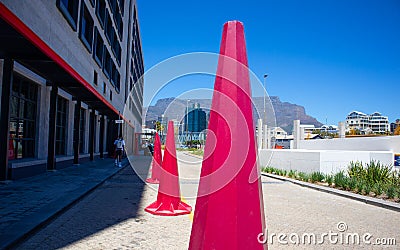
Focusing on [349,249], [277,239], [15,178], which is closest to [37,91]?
[15,178]

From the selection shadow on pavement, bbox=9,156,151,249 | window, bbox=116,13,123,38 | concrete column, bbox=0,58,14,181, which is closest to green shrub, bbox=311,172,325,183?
shadow on pavement, bbox=9,156,151,249

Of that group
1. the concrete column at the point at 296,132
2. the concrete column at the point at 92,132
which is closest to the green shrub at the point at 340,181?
the concrete column at the point at 92,132

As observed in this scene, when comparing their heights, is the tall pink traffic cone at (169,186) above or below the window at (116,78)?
below

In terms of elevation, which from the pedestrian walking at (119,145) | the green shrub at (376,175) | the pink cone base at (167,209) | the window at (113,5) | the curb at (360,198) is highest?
the window at (113,5)

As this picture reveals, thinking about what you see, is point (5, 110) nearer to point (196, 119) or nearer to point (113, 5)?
point (196, 119)

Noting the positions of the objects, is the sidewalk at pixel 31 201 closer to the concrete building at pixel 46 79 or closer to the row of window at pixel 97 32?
the concrete building at pixel 46 79

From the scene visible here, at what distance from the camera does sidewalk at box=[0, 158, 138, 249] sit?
18.7ft

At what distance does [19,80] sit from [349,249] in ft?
39.7

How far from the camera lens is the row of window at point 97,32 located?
1707cm

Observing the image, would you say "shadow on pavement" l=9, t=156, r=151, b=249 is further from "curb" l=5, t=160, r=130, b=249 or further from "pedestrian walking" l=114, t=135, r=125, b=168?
"pedestrian walking" l=114, t=135, r=125, b=168

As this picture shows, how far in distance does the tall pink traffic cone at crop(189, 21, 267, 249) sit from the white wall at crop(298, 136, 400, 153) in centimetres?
2192

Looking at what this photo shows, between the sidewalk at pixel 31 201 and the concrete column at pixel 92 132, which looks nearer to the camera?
the sidewalk at pixel 31 201

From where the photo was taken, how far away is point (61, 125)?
60.2 feet

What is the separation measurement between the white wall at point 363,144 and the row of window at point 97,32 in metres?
19.9
